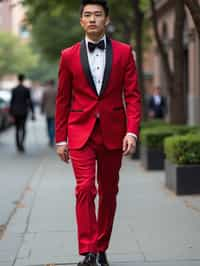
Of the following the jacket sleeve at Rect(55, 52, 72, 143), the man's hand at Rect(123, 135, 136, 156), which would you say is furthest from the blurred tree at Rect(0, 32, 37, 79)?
the man's hand at Rect(123, 135, 136, 156)

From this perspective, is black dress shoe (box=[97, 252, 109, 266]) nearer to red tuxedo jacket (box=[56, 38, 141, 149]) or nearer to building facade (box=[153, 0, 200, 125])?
red tuxedo jacket (box=[56, 38, 141, 149])

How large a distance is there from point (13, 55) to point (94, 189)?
86453mm

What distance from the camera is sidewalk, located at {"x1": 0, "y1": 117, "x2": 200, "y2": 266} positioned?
20.7ft

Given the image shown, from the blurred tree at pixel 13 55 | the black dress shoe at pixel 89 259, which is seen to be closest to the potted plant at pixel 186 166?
the black dress shoe at pixel 89 259

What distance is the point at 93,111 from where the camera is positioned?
5.65 meters

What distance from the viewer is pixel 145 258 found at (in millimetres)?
6203

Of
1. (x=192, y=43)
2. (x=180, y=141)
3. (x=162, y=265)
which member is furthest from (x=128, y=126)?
(x=192, y=43)

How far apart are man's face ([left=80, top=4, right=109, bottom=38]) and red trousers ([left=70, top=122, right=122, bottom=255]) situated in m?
0.72

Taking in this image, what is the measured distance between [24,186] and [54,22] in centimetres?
3212

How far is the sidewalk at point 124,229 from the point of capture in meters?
6.30

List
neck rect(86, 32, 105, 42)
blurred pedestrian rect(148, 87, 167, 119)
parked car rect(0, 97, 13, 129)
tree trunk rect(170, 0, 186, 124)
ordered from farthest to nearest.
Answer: parked car rect(0, 97, 13, 129), blurred pedestrian rect(148, 87, 167, 119), tree trunk rect(170, 0, 186, 124), neck rect(86, 32, 105, 42)

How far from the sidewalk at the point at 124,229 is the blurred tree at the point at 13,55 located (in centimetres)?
7908

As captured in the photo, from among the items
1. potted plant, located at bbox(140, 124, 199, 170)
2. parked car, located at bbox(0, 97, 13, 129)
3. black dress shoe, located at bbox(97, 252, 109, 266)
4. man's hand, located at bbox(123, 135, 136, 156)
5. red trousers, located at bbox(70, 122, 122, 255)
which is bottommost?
parked car, located at bbox(0, 97, 13, 129)

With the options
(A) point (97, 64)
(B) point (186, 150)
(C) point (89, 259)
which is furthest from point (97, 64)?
(B) point (186, 150)
